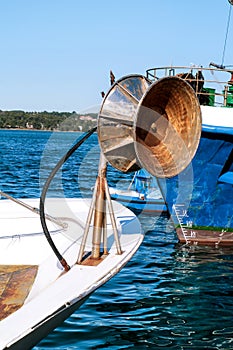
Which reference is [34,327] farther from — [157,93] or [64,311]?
[157,93]

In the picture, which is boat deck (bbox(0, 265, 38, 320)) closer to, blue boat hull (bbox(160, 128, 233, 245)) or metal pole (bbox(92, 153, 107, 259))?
Answer: metal pole (bbox(92, 153, 107, 259))

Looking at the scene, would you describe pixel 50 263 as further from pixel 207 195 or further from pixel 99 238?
pixel 207 195

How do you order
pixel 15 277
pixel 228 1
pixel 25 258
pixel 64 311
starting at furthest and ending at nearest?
1. pixel 228 1
2. pixel 25 258
3. pixel 15 277
4. pixel 64 311

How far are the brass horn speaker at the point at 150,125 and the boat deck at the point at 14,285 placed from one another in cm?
172

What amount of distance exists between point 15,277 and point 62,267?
2.49ft

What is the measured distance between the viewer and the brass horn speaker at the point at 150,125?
17.6ft

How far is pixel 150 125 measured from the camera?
222 inches

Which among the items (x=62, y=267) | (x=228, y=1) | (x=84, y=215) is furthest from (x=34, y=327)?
(x=228, y=1)

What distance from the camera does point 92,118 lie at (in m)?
5.66

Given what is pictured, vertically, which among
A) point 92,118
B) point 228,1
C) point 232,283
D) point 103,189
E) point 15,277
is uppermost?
point 228,1

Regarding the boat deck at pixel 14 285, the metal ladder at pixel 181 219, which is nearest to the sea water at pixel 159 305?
the metal ladder at pixel 181 219

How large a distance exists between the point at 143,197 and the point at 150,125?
12256 millimetres

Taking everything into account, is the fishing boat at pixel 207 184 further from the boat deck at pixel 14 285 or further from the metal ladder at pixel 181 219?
the boat deck at pixel 14 285

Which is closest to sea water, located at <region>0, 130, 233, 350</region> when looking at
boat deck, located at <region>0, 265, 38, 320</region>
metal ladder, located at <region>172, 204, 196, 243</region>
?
metal ladder, located at <region>172, 204, 196, 243</region>
